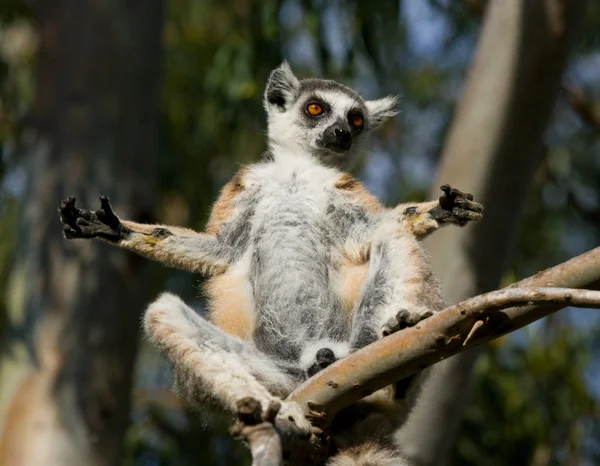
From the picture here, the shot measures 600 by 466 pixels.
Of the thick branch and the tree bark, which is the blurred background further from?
the thick branch

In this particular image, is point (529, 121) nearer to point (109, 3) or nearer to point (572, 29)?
point (572, 29)

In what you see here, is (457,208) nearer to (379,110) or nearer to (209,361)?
(209,361)

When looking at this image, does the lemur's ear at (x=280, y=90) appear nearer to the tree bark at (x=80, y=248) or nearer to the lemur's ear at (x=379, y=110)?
the lemur's ear at (x=379, y=110)

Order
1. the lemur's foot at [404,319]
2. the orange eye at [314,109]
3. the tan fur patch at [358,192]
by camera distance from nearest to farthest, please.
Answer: the lemur's foot at [404,319] → the tan fur patch at [358,192] → the orange eye at [314,109]

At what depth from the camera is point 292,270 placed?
19.9 feet

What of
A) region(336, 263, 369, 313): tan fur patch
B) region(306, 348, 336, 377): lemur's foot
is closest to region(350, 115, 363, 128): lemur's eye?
region(336, 263, 369, 313): tan fur patch

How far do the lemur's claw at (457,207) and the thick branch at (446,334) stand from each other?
970 millimetres

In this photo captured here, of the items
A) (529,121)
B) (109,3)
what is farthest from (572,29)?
(109,3)

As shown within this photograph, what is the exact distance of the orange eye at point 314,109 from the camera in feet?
23.9

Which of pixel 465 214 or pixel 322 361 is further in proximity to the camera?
pixel 322 361

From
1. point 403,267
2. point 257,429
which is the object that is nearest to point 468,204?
point 403,267

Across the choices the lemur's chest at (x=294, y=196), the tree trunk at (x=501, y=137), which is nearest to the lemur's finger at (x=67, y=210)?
the lemur's chest at (x=294, y=196)

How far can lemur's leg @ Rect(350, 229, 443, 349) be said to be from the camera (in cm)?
536

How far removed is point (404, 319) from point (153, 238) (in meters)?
1.86
